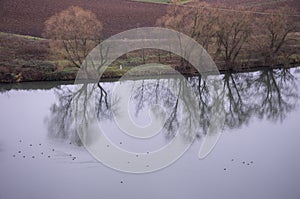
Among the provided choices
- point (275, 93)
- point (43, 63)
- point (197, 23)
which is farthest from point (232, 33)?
point (43, 63)

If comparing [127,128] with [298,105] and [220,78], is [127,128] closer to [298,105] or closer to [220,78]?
[298,105]

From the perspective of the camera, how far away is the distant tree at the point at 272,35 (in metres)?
15.2

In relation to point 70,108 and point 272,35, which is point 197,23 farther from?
point 70,108

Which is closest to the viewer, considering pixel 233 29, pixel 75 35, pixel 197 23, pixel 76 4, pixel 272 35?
pixel 75 35

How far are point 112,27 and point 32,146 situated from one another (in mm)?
10647

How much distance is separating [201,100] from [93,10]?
9.43m

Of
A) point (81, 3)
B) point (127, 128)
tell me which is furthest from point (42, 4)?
point (127, 128)

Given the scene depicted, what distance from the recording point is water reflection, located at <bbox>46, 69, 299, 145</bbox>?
360 inches

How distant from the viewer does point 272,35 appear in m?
15.2

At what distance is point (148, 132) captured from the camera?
854 centimetres

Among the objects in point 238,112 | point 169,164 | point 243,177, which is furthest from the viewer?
point 238,112

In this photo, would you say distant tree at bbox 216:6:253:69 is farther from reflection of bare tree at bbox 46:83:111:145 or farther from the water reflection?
reflection of bare tree at bbox 46:83:111:145

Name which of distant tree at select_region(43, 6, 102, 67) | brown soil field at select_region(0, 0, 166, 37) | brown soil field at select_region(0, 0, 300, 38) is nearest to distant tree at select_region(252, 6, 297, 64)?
brown soil field at select_region(0, 0, 300, 38)

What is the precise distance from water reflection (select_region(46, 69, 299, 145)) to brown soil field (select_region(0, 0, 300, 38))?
565 cm
